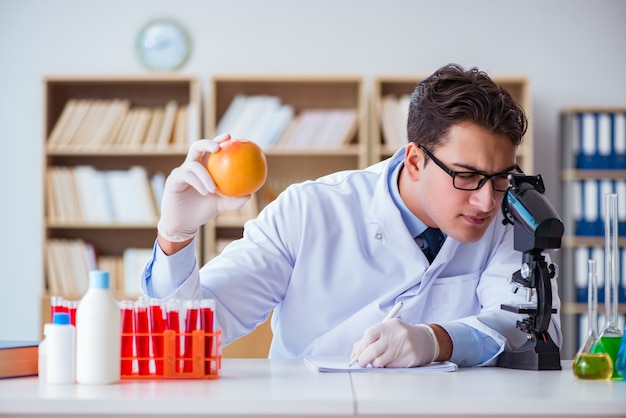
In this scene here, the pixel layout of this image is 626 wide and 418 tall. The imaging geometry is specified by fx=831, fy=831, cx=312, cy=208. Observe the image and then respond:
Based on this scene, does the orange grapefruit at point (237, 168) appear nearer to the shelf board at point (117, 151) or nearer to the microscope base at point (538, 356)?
the microscope base at point (538, 356)

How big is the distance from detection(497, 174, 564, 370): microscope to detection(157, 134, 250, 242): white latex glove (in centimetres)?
50

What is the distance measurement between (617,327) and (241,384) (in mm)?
642

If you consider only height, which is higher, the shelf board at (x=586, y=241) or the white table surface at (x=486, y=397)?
the shelf board at (x=586, y=241)

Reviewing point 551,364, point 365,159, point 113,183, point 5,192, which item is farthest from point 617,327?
point 5,192

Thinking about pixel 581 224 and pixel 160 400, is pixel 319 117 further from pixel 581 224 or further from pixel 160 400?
pixel 160 400

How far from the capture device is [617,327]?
140 centimetres

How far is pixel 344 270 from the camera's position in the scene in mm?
1880

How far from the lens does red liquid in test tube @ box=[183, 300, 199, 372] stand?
131cm

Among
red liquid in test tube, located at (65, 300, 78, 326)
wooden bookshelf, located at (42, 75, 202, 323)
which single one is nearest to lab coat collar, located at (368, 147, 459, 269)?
red liquid in test tube, located at (65, 300, 78, 326)

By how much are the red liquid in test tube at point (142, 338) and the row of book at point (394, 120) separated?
2911 mm

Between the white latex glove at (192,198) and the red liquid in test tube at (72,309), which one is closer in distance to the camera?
the red liquid in test tube at (72,309)

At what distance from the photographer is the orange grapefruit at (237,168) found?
1400mm

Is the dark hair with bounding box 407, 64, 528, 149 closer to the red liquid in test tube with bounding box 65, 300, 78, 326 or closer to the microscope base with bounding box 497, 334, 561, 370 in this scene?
the microscope base with bounding box 497, 334, 561, 370

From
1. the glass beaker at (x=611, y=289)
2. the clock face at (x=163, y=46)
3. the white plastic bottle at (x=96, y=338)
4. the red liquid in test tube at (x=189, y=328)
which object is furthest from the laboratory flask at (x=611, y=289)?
the clock face at (x=163, y=46)
